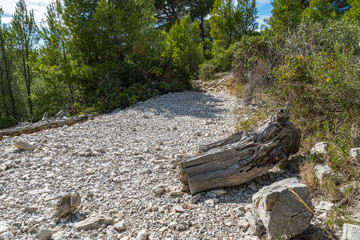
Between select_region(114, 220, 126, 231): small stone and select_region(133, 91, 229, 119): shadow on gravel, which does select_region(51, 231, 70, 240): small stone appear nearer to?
select_region(114, 220, 126, 231): small stone

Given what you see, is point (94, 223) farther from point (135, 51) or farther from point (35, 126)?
point (135, 51)

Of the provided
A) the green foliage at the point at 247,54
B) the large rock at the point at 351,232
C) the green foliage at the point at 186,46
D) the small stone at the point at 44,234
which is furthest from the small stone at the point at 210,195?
the green foliage at the point at 186,46

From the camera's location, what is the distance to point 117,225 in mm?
2285

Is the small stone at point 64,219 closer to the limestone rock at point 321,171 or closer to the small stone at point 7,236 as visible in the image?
the small stone at point 7,236

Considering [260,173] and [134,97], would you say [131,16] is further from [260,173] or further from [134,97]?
[260,173]

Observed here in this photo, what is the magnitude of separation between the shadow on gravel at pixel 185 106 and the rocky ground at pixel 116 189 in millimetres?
1509

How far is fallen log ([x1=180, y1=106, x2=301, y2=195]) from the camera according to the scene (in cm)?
279

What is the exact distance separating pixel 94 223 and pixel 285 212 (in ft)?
6.23

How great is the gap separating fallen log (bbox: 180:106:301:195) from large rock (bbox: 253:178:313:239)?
2.77ft

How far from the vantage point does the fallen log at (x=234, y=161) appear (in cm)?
279

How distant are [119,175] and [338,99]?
3.71m

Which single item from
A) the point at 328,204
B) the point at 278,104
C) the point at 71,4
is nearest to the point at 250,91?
the point at 278,104

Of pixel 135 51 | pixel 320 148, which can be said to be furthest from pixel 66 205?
pixel 135 51

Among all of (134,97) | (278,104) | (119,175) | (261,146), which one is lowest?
(119,175)
